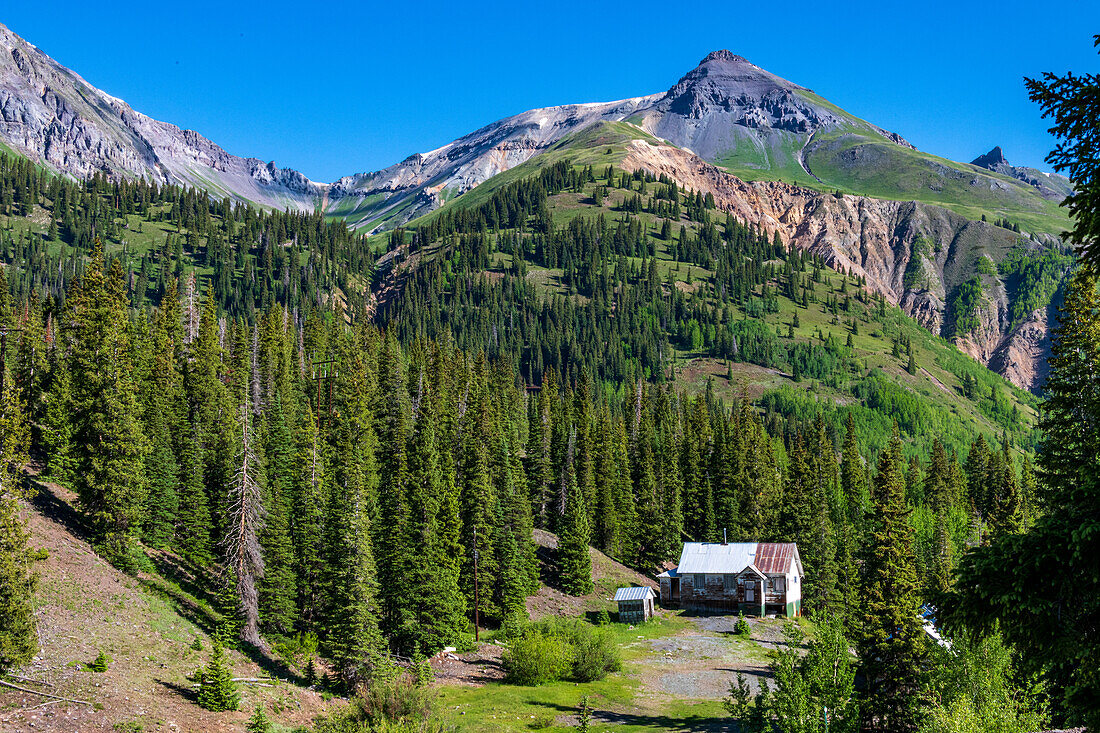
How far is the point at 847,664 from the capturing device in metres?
28.4

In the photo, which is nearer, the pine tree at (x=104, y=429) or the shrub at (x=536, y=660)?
the pine tree at (x=104, y=429)

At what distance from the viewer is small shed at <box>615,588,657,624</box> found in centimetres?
8000

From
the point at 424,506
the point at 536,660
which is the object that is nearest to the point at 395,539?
the point at 424,506

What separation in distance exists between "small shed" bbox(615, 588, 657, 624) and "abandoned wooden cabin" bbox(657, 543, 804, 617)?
9.50 meters

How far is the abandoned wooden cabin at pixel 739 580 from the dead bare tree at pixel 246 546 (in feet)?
163

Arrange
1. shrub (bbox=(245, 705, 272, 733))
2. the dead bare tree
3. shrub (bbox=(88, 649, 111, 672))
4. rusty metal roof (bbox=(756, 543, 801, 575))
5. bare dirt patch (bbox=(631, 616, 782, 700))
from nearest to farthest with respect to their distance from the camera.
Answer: shrub (bbox=(245, 705, 272, 733)) < shrub (bbox=(88, 649, 111, 672)) < the dead bare tree < bare dirt patch (bbox=(631, 616, 782, 700)) < rusty metal roof (bbox=(756, 543, 801, 575))

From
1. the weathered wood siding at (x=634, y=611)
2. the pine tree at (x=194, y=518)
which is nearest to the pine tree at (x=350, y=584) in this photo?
the pine tree at (x=194, y=518)

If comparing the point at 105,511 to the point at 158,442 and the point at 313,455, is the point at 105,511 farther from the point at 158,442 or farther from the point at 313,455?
the point at 313,455

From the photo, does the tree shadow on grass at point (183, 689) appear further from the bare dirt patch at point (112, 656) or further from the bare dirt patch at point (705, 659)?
the bare dirt patch at point (705, 659)

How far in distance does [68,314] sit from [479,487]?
39.2 m

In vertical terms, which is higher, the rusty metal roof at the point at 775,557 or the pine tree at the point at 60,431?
the pine tree at the point at 60,431

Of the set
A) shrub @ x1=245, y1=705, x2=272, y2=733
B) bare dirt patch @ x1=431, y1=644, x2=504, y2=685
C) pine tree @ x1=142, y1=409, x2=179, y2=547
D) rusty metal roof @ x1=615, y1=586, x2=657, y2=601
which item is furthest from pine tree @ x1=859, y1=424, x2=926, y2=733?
pine tree @ x1=142, y1=409, x2=179, y2=547

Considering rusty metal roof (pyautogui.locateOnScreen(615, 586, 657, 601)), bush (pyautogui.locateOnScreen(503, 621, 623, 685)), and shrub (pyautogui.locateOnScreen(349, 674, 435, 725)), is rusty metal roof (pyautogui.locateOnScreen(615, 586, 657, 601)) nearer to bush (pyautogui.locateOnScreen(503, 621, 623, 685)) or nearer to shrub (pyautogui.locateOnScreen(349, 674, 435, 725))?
bush (pyautogui.locateOnScreen(503, 621, 623, 685))

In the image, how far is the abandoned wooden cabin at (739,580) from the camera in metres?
84.7
